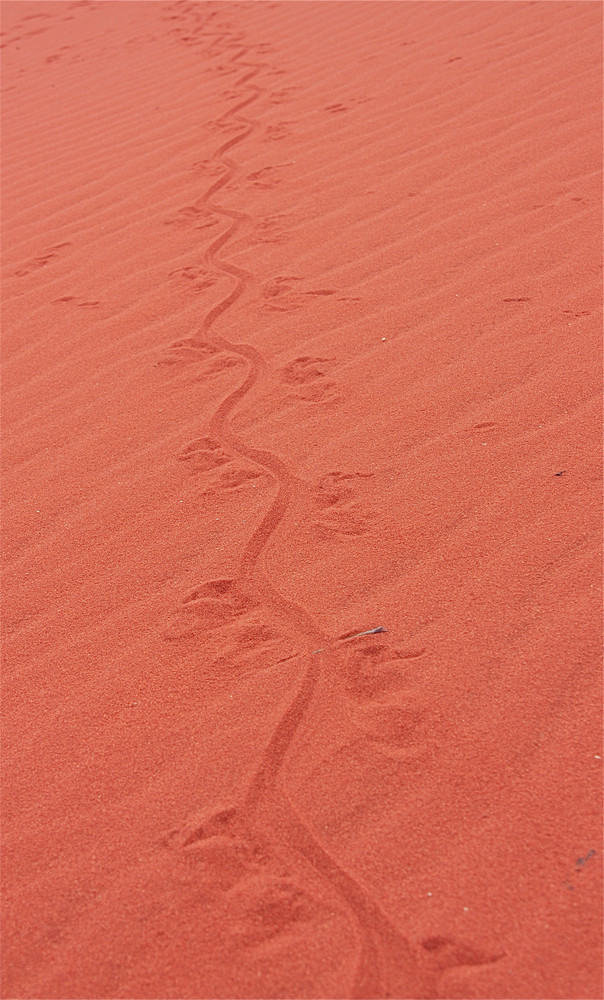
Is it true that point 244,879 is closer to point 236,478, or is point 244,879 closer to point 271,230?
point 236,478

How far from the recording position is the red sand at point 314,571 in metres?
1.39

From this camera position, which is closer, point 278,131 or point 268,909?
point 268,909

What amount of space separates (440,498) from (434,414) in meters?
0.39

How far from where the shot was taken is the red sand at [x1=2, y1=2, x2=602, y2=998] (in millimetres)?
1393

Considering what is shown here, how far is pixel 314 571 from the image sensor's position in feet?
6.69

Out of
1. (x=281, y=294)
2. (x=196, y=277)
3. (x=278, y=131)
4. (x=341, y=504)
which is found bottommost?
(x=341, y=504)

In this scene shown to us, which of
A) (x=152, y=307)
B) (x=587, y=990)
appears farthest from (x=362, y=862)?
(x=152, y=307)

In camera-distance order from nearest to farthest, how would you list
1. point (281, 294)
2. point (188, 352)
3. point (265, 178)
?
point (188, 352), point (281, 294), point (265, 178)

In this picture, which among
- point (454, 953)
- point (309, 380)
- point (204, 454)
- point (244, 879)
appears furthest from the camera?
point (309, 380)

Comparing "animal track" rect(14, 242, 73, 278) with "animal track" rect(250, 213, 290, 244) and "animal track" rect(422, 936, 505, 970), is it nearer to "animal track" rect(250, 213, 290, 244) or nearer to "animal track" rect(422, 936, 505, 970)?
"animal track" rect(250, 213, 290, 244)

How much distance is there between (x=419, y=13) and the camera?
6062 millimetres

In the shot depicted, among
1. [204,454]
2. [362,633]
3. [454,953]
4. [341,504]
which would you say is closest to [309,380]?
[204,454]

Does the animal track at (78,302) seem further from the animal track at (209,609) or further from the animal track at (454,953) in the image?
the animal track at (454,953)

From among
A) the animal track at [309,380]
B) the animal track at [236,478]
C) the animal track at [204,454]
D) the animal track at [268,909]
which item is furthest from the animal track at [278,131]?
the animal track at [268,909]
